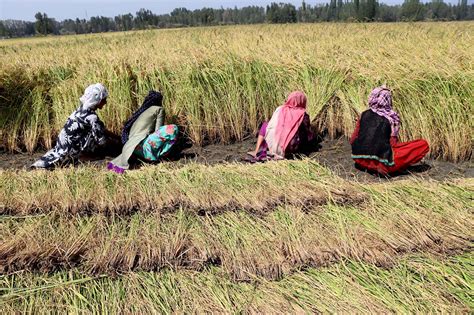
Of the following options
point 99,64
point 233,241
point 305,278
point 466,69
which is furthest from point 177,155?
point 466,69

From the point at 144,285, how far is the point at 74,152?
88.0 inches

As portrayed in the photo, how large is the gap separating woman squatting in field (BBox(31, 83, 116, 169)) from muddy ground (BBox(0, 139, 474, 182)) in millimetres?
205

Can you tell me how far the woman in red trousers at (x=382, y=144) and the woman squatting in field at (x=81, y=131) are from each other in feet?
8.83

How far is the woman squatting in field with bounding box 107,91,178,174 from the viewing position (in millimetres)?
3773

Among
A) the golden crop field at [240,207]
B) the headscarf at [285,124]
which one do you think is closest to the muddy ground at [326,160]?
the golden crop field at [240,207]

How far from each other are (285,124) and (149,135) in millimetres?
1465

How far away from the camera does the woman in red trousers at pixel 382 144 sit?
3377mm

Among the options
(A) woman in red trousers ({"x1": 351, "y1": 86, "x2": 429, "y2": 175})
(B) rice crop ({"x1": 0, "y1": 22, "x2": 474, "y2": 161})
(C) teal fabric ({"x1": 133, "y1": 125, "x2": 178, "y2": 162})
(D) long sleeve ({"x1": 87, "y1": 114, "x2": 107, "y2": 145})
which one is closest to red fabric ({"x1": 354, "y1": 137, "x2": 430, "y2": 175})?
(A) woman in red trousers ({"x1": 351, "y1": 86, "x2": 429, "y2": 175})

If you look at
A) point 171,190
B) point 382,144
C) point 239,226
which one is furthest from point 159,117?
point 382,144

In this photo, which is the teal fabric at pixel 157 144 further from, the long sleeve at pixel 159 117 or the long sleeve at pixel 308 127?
the long sleeve at pixel 308 127

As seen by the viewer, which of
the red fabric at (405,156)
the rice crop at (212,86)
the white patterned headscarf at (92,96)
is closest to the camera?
the red fabric at (405,156)

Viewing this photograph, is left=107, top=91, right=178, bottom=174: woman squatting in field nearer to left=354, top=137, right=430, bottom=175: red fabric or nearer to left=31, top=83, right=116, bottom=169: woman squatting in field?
left=31, top=83, right=116, bottom=169: woman squatting in field

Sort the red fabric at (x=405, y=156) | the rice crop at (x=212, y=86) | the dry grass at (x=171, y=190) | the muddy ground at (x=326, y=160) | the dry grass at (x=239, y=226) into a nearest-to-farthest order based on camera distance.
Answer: the dry grass at (x=239, y=226) < the dry grass at (x=171, y=190) < the red fabric at (x=405, y=156) < the muddy ground at (x=326, y=160) < the rice crop at (x=212, y=86)

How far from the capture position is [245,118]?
4.44 meters
